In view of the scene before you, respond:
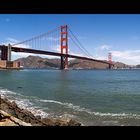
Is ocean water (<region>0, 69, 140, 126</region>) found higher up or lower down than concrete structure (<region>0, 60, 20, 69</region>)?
lower down

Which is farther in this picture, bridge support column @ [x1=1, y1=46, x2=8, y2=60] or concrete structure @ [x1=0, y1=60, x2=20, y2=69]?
concrete structure @ [x1=0, y1=60, x2=20, y2=69]

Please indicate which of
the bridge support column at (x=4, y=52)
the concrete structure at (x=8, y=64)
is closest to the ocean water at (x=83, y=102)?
the bridge support column at (x=4, y=52)

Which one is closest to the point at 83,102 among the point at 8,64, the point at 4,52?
the point at 4,52

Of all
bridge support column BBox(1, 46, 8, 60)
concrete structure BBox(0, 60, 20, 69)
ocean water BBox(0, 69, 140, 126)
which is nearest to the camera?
ocean water BBox(0, 69, 140, 126)

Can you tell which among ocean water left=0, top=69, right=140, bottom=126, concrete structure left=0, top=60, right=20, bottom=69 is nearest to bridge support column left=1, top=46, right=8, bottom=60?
concrete structure left=0, top=60, right=20, bottom=69

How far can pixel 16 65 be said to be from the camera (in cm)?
4609

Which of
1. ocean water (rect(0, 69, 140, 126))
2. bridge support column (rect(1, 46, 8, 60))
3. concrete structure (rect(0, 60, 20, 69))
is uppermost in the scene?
bridge support column (rect(1, 46, 8, 60))

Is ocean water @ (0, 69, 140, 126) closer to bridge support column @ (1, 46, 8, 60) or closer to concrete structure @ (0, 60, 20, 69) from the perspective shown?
bridge support column @ (1, 46, 8, 60)

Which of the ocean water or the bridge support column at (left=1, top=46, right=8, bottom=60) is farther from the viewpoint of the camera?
the bridge support column at (left=1, top=46, right=8, bottom=60)

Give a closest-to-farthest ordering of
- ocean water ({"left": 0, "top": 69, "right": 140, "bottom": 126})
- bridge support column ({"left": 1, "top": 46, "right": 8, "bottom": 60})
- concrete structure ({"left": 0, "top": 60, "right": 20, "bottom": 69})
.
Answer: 1. ocean water ({"left": 0, "top": 69, "right": 140, "bottom": 126})
2. bridge support column ({"left": 1, "top": 46, "right": 8, "bottom": 60})
3. concrete structure ({"left": 0, "top": 60, "right": 20, "bottom": 69})
